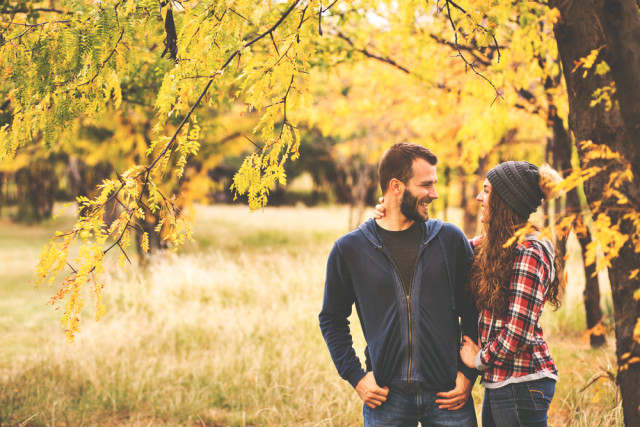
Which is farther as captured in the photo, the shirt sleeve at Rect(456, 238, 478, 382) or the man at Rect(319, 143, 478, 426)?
the shirt sleeve at Rect(456, 238, 478, 382)

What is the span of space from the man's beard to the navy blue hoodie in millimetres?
105

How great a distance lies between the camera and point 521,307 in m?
2.24

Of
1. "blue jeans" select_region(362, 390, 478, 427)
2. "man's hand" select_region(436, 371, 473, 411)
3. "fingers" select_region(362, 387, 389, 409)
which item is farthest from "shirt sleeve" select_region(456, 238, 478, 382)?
"fingers" select_region(362, 387, 389, 409)

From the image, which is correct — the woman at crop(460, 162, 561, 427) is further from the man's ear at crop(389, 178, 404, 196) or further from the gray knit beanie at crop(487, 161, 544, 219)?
the man's ear at crop(389, 178, 404, 196)

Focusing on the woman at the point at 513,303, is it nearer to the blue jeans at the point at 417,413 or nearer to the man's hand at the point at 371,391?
the blue jeans at the point at 417,413

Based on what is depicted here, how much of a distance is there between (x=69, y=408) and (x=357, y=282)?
11.0 feet

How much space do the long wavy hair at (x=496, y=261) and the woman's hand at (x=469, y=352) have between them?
17 centimetres

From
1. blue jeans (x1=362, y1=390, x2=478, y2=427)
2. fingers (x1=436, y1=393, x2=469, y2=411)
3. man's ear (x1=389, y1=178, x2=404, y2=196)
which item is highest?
man's ear (x1=389, y1=178, x2=404, y2=196)

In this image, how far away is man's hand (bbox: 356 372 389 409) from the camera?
237 centimetres

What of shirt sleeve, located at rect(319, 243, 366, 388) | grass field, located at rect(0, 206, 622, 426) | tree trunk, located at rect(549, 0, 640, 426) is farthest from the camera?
grass field, located at rect(0, 206, 622, 426)

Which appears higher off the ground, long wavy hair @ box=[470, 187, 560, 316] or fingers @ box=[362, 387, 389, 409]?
long wavy hair @ box=[470, 187, 560, 316]

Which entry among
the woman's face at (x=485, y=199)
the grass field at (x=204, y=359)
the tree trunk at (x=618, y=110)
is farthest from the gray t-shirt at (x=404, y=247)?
the grass field at (x=204, y=359)

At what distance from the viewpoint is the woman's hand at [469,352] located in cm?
238

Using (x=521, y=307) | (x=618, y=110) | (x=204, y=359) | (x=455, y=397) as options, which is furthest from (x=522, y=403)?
(x=204, y=359)
